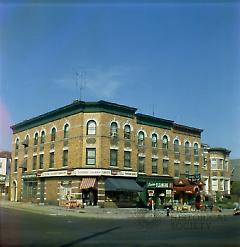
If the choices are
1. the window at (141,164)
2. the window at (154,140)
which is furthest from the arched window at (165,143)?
the window at (141,164)

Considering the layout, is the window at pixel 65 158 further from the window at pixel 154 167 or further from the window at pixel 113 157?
the window at pixel 154 167

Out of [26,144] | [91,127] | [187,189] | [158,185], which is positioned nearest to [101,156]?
[91,127]

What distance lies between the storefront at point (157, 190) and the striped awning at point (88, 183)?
254 inches

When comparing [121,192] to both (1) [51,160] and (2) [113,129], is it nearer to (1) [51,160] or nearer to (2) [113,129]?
(2) [113,129]

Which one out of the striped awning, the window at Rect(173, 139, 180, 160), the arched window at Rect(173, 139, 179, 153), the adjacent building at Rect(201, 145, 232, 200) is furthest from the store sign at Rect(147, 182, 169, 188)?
the adjacent building at Rect(201, 145, 232, 200)

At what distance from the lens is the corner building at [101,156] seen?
133ft

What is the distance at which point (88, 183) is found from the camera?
3950 cm

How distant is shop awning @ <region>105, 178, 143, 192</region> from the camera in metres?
39.5

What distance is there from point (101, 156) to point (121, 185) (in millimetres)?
3548

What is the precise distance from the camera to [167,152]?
48.8 m

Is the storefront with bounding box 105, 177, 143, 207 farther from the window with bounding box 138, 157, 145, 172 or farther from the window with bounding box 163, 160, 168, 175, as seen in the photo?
the window with bounding box 163, 160, 168, 175

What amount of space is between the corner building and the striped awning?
98 mm

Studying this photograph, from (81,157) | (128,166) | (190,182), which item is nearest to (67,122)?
(81,157)

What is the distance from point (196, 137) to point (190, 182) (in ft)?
22.5
